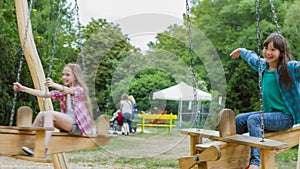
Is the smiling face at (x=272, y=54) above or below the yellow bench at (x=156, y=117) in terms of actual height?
above

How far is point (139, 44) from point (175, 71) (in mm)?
370

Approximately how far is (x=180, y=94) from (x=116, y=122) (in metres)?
0.57

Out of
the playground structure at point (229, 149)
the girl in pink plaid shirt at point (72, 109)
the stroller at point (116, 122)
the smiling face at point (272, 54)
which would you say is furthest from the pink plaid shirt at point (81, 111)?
the smiling face at point (272, 54)

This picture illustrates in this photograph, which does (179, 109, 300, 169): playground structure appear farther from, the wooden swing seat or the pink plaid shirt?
the pink plaid shirt

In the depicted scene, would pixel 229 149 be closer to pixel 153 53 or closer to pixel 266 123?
pixel 266 123

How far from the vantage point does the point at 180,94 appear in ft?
11.6

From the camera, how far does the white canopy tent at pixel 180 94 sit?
11.3 feet

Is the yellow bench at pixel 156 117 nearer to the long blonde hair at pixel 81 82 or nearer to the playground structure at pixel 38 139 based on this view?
the playground structure at pixel 38 139

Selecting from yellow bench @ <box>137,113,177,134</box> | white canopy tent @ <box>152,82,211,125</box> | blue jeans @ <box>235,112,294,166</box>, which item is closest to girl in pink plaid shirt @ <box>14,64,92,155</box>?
yellow bench @ <box>137,113,177,134</box>

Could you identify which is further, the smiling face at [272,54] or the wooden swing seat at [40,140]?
the wooden swing seat at [40,140]

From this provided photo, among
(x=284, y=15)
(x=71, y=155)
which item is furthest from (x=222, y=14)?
(x=71, y=155)

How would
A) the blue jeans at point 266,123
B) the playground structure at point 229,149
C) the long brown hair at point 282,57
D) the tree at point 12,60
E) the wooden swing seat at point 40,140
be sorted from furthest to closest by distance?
1. the tree at point 12,60
2. the wooden swing seat at point 40,140
3. the long brown hair at point 282,57
4. the blue jeans at point 266,123
5. the playground structure at point 229,149

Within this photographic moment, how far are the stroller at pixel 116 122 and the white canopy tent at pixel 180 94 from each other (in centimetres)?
35

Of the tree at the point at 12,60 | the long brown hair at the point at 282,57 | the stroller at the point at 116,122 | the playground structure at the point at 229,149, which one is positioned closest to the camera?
the playground structure at the point at 229,149
